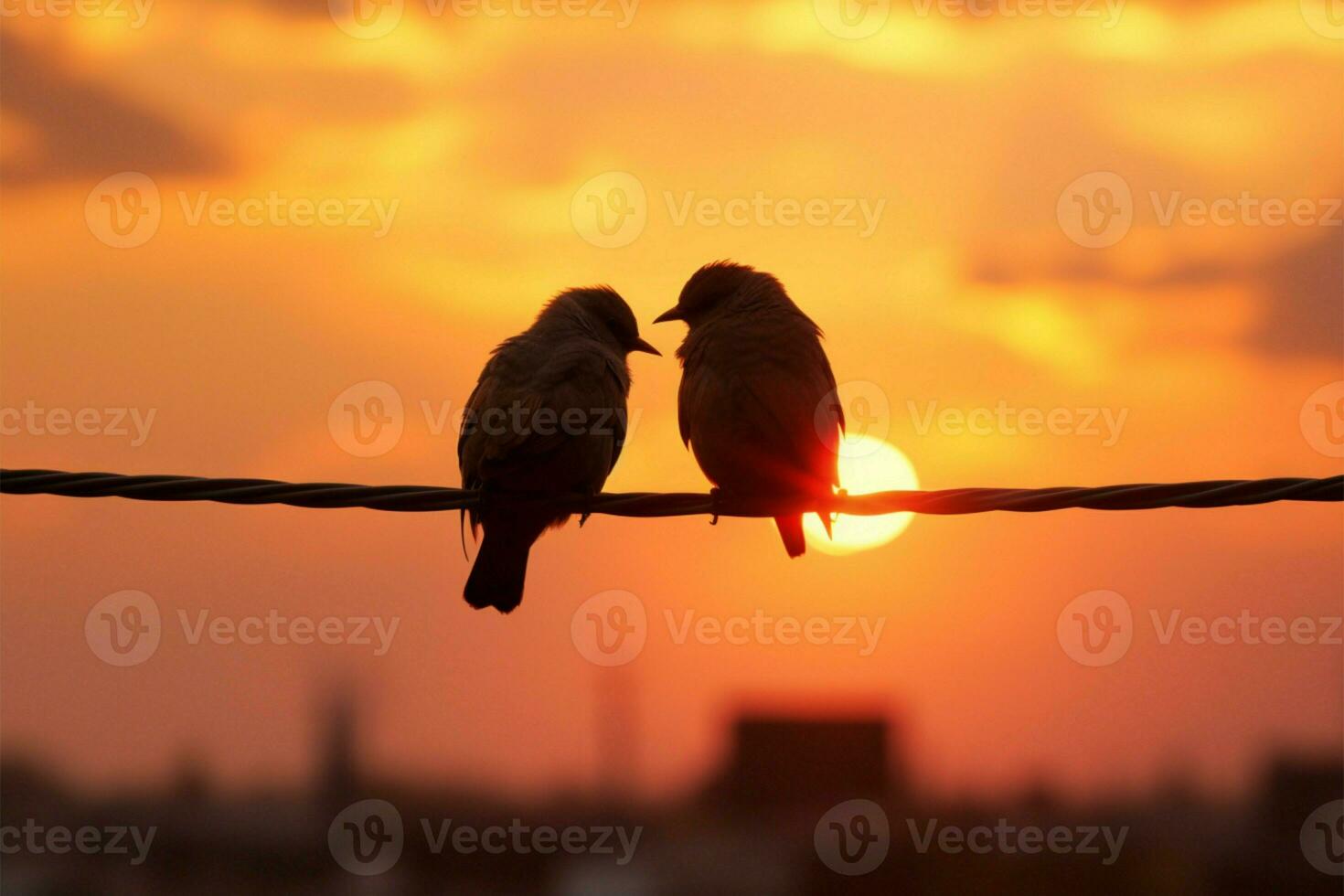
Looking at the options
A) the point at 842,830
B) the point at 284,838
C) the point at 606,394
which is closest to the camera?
the point at 606,394

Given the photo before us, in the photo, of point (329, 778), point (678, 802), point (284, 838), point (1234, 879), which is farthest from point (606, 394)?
point (1234, 879)

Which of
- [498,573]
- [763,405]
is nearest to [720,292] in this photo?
[763,405]

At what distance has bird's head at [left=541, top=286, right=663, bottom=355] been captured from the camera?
7.89m

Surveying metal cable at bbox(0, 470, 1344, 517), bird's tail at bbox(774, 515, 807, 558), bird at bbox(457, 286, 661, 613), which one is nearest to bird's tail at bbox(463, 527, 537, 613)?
bird at bbox(457, 286, 661, 613)

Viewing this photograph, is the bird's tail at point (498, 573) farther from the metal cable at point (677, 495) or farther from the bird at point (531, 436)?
the metal cable at point (677, 495)

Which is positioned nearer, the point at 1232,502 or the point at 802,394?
the point at 1232,502

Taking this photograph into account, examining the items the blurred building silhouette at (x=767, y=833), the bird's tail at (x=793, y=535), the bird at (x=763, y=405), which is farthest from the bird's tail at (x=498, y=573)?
the blurred building silhouette at (x=767, y=833)

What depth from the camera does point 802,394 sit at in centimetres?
672

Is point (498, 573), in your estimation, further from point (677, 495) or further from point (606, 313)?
point (677, 495)

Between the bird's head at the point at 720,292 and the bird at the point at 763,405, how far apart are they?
0.14 feet

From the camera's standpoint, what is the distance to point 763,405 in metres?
6.58

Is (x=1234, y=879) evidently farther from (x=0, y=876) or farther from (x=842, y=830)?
(x=0, y=876)

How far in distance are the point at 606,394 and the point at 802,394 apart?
100 cm

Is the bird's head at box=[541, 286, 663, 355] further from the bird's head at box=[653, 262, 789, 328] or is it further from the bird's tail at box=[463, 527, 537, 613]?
the bird's tail at box=[463, 527, 537, 613]
